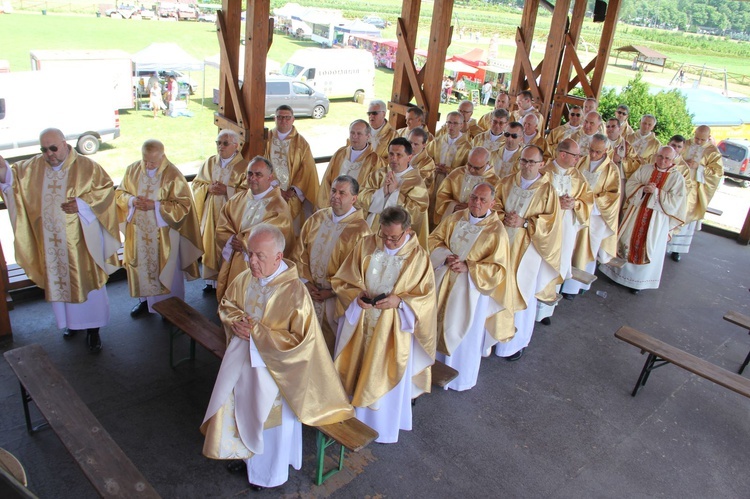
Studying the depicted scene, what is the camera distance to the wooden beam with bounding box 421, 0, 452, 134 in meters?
9.05

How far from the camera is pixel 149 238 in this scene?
6570mm

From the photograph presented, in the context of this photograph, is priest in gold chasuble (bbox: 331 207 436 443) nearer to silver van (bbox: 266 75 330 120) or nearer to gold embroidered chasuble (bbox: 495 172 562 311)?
gold embroidered chasuble (bbox: 495 172 562 311)

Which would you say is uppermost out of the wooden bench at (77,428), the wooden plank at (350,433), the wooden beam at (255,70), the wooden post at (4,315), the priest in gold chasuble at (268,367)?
the wooden beam at (255,70)

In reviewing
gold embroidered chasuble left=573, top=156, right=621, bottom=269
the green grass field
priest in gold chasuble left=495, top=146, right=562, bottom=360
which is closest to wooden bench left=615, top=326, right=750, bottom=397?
priest in gold chasuble left=495, top=146, right=562, bottom=360

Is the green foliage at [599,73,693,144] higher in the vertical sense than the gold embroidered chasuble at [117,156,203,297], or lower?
higher

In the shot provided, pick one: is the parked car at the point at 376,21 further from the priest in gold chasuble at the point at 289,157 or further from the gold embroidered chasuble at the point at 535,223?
the gold embroidered chasuble at the point at 535,223

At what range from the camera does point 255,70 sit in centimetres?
707

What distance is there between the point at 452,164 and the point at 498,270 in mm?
3548

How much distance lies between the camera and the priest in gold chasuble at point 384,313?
A: 4926mm

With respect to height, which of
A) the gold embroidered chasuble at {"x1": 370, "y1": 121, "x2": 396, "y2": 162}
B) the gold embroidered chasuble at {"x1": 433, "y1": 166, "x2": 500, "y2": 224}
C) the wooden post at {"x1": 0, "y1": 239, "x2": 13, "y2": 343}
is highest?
the gold embroidered chasuble at {"x1": 370, "y1": 121, "x2": 396, "y2": 162}

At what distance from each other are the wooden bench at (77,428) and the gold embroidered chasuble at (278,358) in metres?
0.62

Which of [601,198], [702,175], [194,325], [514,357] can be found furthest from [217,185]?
[702,175]

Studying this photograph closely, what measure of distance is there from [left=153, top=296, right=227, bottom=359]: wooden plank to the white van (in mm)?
20643

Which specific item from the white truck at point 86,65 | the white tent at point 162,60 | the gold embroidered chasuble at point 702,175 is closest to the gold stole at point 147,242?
the gold embroidered chasuble at point 702,175
